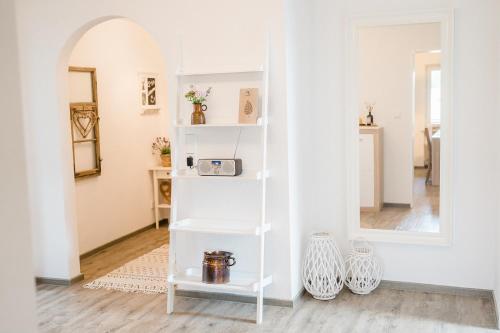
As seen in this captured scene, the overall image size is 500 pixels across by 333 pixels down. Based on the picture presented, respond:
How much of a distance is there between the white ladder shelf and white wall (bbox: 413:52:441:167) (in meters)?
1.18

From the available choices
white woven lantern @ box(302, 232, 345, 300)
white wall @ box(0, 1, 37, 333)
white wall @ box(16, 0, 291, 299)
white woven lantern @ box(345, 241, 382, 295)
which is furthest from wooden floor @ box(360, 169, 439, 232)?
white wall @ box(0, 1, 37, 333)

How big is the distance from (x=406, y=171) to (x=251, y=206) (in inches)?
49.8

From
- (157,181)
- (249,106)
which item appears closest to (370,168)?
(249,106)

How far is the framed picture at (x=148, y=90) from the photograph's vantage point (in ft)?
21.0

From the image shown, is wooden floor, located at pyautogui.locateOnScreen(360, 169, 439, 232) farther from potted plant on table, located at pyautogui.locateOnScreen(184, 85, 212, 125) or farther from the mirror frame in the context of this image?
potted plant on table, located at pyautogui.locateOnScreen(184, 85, 212, 125)

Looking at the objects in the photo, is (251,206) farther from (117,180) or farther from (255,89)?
(117,180)

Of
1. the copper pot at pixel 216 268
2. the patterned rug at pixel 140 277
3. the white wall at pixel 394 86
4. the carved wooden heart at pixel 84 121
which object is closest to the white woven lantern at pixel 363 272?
the white wall at pixel 394 86

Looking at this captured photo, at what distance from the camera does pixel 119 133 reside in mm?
6074

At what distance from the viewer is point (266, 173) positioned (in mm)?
3953

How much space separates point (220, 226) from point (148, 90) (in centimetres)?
282

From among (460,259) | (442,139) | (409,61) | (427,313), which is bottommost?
(427,313)

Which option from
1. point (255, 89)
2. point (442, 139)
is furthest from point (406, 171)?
point (255, 89)

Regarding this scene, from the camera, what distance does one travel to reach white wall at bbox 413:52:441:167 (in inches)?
167

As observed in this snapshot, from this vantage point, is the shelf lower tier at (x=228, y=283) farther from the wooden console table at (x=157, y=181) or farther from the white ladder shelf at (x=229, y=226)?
the wooden console table at (x=157, y=181)
